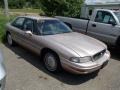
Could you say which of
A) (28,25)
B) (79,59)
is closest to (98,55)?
(79,59)

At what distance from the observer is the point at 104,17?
7.60 meters

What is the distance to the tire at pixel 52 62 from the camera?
483 centimetres

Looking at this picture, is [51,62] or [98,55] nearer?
[98,55]

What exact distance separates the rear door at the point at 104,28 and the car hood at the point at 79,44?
204 centimetres

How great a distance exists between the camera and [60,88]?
4.30m

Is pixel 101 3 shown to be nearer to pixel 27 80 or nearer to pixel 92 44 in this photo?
pixel 92 44

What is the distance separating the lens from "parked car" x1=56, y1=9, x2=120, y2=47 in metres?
7.00

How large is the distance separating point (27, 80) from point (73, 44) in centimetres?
149

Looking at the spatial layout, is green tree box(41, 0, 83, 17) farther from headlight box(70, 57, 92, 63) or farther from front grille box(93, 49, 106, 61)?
headlight box(70, 57, 92, 63)

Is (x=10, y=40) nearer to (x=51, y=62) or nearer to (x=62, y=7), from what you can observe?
(x=51, y=62)

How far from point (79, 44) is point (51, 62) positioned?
0.91 m

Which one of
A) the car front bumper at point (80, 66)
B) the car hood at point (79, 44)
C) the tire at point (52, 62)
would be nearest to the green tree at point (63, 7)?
the car hood at point (79, 44)

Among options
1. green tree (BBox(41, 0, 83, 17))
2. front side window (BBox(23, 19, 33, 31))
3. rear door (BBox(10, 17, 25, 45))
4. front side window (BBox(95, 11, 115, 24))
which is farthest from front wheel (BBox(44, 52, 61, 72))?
green tree (BBox(41, 0, 83, 17))

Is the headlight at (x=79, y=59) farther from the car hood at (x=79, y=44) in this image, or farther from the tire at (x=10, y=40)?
the tire at (x=10, y=40)
